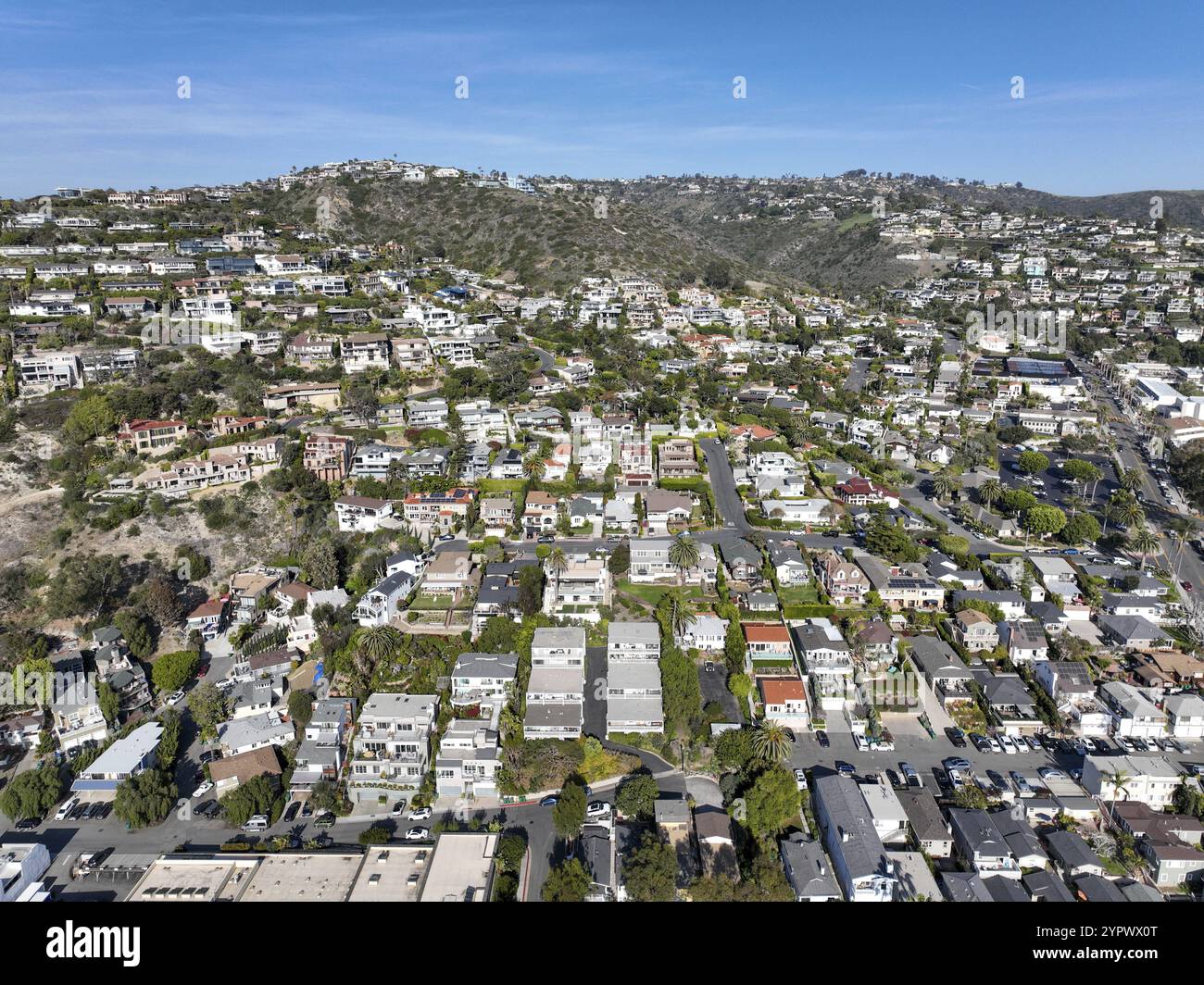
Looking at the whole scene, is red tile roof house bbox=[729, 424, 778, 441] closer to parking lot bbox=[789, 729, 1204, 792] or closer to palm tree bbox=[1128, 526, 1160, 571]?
palm tree bbox=[1128, 526, 1160, 571]

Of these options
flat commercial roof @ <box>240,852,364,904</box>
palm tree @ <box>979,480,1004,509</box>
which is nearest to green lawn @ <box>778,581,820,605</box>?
palm tree @ <box>979,480,1004,509</box>

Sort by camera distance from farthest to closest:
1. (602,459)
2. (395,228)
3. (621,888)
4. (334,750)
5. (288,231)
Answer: (395,228) < (288,231) < (602,459) < (334,750) < (621,888)

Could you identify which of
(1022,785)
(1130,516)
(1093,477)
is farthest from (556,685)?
(1093,477)

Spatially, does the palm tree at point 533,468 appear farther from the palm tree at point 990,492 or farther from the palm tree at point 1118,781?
the palm tree at point 1118,781

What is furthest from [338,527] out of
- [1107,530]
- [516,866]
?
[1107,530]

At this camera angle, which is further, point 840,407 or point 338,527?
point 840,407

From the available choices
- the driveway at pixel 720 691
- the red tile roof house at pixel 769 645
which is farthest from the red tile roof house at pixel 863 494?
the driveway at pixel 720 691

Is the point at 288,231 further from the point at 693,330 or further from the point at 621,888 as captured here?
the point at 621,888
